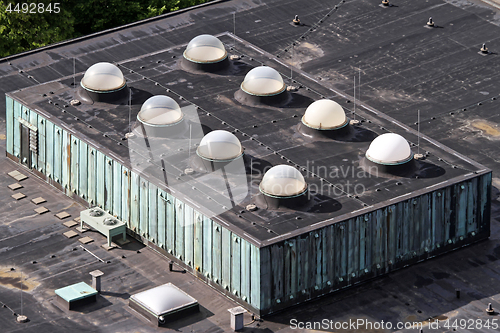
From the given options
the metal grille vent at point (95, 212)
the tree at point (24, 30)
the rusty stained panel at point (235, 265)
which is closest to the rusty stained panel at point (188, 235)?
the rusty stained panel at point (235, 265)

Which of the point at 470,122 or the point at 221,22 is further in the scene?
the point at 221,22

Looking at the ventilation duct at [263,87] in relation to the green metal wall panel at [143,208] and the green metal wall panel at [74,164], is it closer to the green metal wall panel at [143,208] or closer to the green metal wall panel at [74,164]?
the green metal wall panel at [74,164]

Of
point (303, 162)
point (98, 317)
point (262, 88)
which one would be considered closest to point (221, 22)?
point (262, 88)

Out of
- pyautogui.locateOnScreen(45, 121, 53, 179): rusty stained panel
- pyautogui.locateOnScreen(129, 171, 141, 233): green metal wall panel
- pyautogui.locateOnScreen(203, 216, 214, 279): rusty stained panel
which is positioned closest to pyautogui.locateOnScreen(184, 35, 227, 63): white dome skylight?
pyautogui.locateOnScreen(45, 121, 53, 179): rusty stained panel

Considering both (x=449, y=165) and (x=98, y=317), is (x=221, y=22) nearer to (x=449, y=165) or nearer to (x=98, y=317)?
(x=449, y=165)

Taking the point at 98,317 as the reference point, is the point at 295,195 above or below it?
above

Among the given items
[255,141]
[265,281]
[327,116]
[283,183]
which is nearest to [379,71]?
[327,116]
